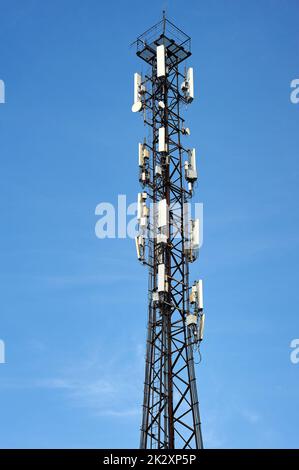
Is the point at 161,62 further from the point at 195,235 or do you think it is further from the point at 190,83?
the point at 195,235

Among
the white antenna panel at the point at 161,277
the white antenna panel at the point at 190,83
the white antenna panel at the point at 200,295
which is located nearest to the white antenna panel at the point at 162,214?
the white antenna panel at the point at 161,277

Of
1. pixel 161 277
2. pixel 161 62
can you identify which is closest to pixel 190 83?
pixel 161 62

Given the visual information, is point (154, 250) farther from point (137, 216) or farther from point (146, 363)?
point (146, 363)

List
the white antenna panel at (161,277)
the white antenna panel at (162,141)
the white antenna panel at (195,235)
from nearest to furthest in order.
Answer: the white antenna panel at (161,277) < the white antenna panel at (195,235) < the white antenna panel at (162,141)

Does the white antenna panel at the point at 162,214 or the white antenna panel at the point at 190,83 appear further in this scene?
the white antenna panel at the point at 190,83

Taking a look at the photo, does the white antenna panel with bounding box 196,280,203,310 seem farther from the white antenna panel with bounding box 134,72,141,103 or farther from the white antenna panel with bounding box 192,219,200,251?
the white antenna panel with bounding box 134,72,141,103

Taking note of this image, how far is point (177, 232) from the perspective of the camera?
36938 millimetres

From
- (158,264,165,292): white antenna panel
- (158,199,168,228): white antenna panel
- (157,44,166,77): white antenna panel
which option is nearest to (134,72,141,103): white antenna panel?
(157,44,166,77): white antenna panel

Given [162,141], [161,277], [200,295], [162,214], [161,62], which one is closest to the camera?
[161,277]

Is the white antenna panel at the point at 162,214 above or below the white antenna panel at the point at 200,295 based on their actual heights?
above

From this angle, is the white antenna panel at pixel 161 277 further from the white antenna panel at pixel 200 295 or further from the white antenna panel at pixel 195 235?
the white antenna panel at pixel 195 235

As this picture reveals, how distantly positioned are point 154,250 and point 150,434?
8416 millimetres

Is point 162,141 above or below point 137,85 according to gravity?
below

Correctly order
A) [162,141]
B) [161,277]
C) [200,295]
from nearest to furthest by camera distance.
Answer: [161,277], [200,295], [162,141]
